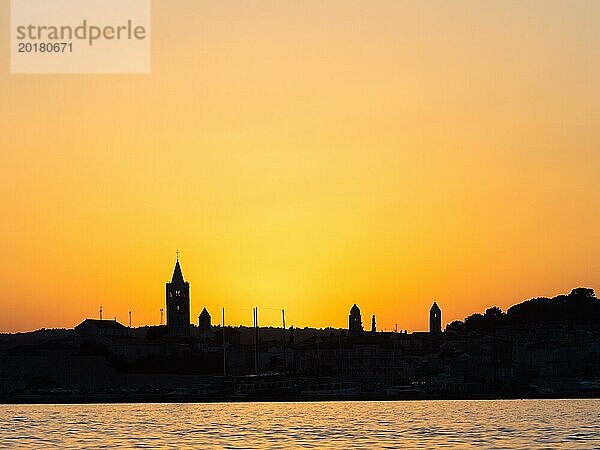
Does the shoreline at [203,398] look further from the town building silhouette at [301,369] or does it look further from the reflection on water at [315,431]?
the reflection on water at [315,431]

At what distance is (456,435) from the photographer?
65750mm

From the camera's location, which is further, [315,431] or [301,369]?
[301,369]

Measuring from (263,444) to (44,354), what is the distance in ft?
390

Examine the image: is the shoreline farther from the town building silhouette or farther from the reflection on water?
the reflection on water

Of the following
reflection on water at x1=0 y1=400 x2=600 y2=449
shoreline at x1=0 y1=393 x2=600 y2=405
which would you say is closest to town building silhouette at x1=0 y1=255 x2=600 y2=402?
shoreline at x1=0 y1=393 x2=600 y2=405

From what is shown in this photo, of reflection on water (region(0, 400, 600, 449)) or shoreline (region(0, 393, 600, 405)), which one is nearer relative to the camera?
reflection on water (region(0, 400, 600, 449))

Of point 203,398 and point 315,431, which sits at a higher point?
point 203,398

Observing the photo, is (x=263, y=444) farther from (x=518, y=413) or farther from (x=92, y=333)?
(x=92, y=333)

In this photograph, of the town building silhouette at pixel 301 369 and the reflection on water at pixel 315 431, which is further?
the town building silhouette at pixel 301 369

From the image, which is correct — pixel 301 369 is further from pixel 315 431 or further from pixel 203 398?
pixel 315 431

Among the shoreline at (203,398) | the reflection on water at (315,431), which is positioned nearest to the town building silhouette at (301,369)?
the shoreline at (203,398)

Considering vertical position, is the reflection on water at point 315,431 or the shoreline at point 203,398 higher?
the shoreline at point 203,398

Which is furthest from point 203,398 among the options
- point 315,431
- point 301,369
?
point 315,431

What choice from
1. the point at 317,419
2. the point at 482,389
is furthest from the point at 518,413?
the point at 482,389
